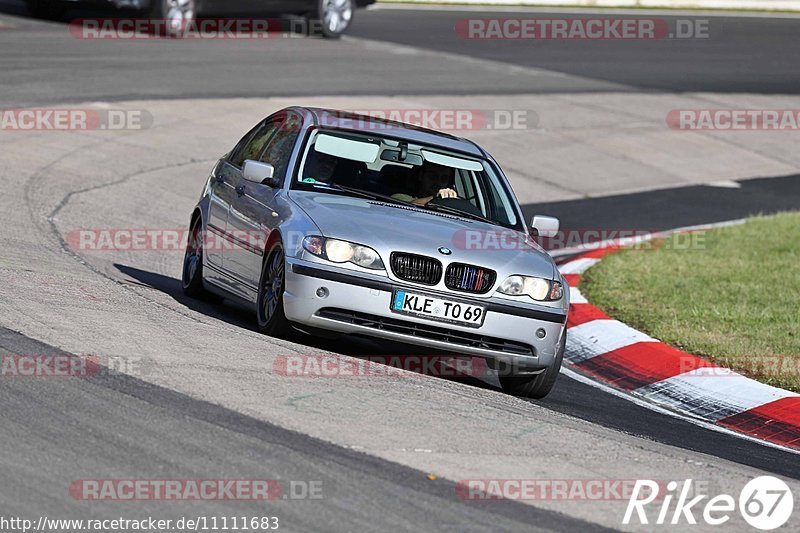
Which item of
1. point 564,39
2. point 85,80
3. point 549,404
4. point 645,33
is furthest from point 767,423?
point 645,33

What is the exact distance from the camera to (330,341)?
9.59m

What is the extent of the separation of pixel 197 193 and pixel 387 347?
680 cm

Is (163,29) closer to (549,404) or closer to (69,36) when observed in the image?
(69,36)

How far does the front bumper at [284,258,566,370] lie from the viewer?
27.2 ft

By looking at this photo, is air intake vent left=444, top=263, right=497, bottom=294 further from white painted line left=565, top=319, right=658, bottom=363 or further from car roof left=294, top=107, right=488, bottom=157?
white painted line left=565, top=319, right=658, bottom=363

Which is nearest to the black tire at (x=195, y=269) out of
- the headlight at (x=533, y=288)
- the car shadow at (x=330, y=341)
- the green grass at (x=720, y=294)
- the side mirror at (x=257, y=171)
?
the car shadow at (x=330, y=341)

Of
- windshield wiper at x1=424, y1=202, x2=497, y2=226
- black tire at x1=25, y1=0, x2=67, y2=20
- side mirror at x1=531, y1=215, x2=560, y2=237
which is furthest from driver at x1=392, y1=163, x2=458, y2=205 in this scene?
black tire at x1=25, y1=0, x2=67, y2=20

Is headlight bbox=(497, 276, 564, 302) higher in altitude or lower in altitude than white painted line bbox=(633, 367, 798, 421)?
higher

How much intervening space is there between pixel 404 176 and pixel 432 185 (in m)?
0.20

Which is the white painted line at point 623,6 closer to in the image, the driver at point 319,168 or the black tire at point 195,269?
the black tire at point 195,269

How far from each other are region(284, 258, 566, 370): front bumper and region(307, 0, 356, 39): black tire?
19.1 metres

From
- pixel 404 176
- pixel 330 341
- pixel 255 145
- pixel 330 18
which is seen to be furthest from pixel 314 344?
pixel 330 18

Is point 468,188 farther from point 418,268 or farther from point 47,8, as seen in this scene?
point 47,8

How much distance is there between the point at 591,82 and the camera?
25.6 meters
